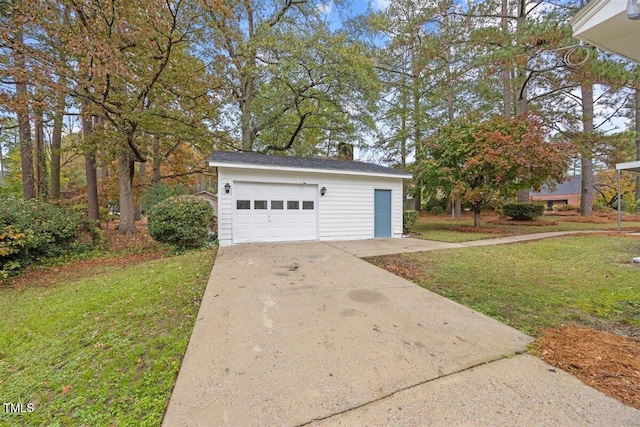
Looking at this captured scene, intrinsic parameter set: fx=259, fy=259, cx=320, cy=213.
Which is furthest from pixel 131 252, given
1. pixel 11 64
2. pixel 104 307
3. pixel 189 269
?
pixel 11 64

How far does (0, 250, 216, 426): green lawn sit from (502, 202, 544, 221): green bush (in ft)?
55.8

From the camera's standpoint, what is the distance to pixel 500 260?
19.3 feet

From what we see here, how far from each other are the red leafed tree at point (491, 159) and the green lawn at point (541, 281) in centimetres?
339

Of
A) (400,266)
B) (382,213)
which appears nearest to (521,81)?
(382,213)

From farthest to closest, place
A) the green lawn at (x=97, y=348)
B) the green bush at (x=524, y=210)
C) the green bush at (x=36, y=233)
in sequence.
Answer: the green bush at (x=524, y=210)
the green bush at (x=36, y=233)
the green lawn at (x=97, y=348)

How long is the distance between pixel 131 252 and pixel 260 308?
22.0ft

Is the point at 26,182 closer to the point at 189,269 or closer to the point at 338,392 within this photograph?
the point at 189,269

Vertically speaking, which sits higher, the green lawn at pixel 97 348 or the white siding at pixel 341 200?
the white siding at pixel 341 200

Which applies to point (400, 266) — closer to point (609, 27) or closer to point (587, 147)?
point (609, 27)

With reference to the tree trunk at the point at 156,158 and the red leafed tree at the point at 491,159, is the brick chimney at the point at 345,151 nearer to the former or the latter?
the red leafed tree at the point at 491,159

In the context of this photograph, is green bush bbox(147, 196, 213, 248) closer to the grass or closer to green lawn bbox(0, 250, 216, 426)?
green lawn bbox(0, 250, 216, 426)

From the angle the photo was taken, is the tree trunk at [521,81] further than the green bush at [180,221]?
No

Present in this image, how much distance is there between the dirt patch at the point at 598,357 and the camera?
1840 millimetres

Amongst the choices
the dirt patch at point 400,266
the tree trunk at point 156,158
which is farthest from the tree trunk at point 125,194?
the dirt patch at point 400,266
